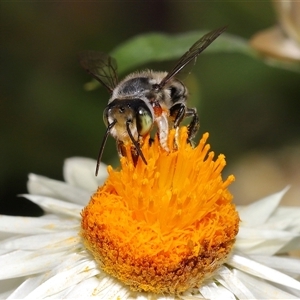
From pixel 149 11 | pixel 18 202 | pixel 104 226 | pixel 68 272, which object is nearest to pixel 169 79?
pixel 104 226

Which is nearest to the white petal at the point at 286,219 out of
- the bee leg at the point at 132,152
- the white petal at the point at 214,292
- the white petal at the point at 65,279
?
the white petal at the point at 214,292

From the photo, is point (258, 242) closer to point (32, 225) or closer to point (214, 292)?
point (214, 292)

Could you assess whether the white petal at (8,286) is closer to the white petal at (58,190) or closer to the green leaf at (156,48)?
the white petal at (58,190)

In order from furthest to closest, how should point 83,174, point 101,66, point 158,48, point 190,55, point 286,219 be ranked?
point 158,48 < point 83,174 < point 101,66 < point 286,219 < point 190,55

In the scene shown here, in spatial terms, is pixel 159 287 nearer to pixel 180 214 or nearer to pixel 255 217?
pixel 180 214

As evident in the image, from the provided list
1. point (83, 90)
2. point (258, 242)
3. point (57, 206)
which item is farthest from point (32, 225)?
point (83, 90)

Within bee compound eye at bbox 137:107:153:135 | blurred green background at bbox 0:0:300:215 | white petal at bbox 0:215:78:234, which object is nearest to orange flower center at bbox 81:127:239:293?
bee compound eye at bbox 137:107:153:135
